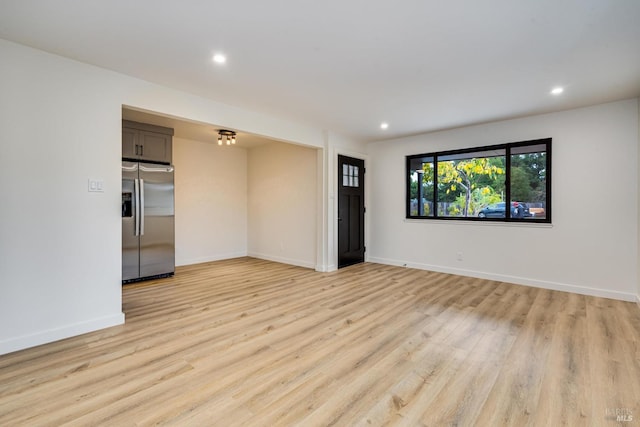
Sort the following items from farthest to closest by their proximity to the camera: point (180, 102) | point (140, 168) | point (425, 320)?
point (140, 168)
point (180, 102)
point (425, 320)

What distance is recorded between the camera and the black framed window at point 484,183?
4480mm

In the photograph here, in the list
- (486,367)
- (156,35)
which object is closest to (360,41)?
(156,35)

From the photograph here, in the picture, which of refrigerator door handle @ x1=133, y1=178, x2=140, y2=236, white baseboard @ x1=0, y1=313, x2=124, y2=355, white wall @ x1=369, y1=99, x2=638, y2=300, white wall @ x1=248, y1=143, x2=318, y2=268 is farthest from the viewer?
white wall @ x1=248, y1=143, x2=318, y2=268

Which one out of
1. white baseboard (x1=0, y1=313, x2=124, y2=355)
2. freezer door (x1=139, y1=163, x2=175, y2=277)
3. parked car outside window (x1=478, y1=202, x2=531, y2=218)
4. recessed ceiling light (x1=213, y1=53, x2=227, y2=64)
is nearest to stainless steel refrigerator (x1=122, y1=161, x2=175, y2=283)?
freezer door (x1=139, y1=163, x2=175, y2=277)

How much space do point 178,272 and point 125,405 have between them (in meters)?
3.87

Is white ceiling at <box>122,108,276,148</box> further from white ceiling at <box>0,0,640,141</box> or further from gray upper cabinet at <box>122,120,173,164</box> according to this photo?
white ceiling at <box>0,0,640,141</box>

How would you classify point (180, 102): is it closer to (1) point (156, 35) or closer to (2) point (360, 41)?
(1) point (156, 35)

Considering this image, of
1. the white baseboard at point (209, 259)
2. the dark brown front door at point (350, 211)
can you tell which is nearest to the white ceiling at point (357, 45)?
the dark brown front door at point (350, 211)

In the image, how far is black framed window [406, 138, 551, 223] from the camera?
14.7 ft

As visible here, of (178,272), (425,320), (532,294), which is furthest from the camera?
(178,272)

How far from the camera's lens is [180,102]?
352cm

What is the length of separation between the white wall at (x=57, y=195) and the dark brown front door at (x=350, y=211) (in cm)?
351

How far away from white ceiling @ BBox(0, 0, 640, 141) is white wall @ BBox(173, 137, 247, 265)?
2.79 metres

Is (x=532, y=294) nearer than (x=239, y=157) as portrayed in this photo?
Yes
